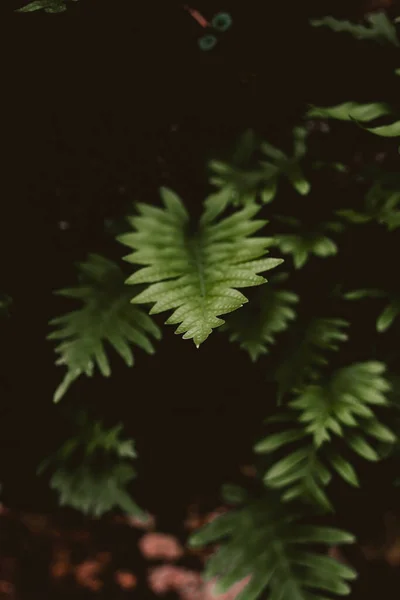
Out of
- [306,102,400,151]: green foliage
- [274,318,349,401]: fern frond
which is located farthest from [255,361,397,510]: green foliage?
[306,102,400,151]: green foliage

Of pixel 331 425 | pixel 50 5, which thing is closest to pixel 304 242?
pixel 331 425

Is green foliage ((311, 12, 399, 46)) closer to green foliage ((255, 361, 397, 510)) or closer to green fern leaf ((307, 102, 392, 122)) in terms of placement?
green fern leaf ((307, 102, 392, 122))

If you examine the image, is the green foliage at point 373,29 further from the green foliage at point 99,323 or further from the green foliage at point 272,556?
the green foliage at point 272,556

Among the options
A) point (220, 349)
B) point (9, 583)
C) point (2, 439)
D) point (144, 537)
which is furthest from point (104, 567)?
point (220, 349)

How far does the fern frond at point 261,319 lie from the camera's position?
5.97 feet

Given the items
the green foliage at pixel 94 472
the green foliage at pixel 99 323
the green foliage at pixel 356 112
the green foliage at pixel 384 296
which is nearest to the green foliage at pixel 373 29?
the green foliage at pixel 356 112

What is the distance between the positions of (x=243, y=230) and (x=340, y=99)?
2.87 ft

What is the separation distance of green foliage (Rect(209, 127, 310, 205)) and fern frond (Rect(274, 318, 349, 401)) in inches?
19.1

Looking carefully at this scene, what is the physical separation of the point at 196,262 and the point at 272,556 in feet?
3.92

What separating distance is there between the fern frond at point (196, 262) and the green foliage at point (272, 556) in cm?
108

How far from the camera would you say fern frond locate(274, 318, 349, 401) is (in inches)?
75.9

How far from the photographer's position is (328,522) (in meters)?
2.52

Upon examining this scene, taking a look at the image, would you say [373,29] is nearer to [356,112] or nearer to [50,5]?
[356,112]

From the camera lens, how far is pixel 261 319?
1.89 metres
